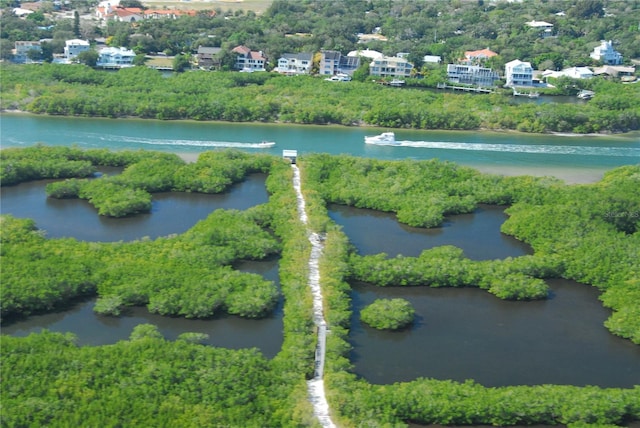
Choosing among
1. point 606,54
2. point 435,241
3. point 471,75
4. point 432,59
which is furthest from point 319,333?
point 606,54

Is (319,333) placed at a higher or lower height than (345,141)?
lower

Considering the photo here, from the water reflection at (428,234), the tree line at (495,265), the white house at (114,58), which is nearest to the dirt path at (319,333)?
the tree line at (495,265)

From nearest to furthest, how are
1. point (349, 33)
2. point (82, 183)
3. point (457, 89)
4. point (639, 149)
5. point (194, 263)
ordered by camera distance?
point (194, 263) → point (82, 183) → point (639, 149) → point (457, 89) → point (349, 33)

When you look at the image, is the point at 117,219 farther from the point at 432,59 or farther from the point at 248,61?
the point at 432,59

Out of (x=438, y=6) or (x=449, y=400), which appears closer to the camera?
(x=449, y=400)

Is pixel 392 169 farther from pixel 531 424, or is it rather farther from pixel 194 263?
pixel 531 424

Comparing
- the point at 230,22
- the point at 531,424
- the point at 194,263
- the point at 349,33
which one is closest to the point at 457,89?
the point at 349,33
